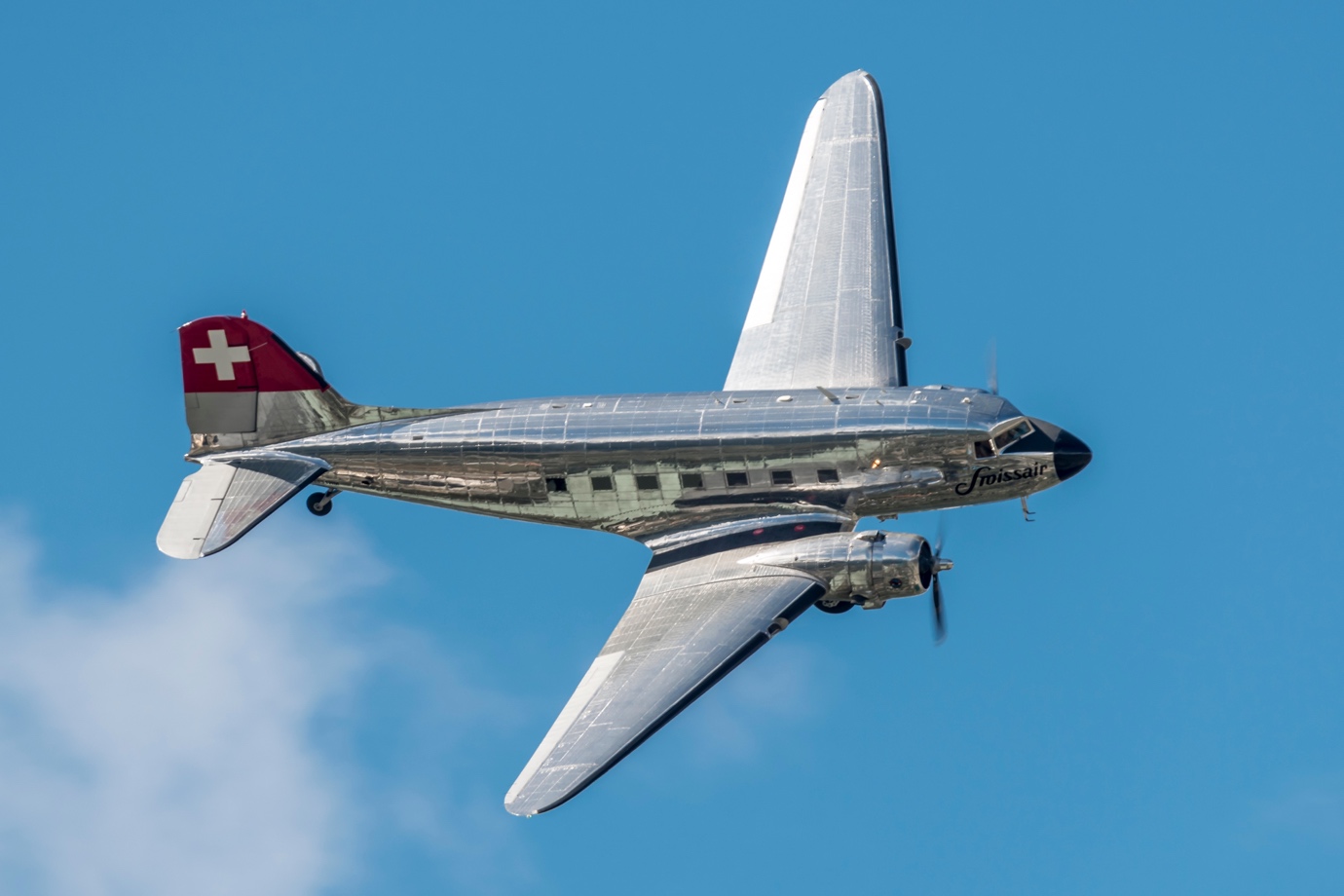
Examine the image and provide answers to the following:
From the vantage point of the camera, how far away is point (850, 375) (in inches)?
1934

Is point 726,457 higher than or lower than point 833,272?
lower

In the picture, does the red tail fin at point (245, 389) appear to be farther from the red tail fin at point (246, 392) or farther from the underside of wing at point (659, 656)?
the underside of wing at point (659, 656)

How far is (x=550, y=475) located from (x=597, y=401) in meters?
2.02

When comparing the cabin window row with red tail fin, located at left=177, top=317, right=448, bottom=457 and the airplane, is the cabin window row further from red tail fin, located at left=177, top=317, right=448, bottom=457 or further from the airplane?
red tail fin, located at left=177, top=317, right=448, bottom=457

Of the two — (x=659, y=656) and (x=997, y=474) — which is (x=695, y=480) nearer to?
(x=659, y=656)

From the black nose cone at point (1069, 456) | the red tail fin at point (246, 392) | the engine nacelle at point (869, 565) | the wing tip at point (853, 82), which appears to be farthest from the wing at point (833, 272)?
the red tail fin at point (246, 392)

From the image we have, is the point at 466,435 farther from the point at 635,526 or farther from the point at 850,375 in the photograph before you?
the point at 850,375

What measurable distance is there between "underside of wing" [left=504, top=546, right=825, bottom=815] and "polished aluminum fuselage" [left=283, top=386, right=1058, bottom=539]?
171 cm

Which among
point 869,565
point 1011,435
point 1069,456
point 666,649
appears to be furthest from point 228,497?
point 1069,456

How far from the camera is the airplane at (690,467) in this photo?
43.3 meters

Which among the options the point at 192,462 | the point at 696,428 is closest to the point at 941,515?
the point at 696,428

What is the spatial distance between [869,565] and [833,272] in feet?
36.4

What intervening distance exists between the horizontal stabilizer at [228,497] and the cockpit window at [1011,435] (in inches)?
617

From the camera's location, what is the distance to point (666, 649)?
4272cm
